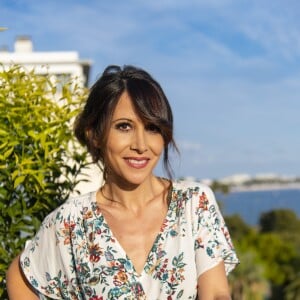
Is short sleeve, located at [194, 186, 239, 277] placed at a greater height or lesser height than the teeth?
lesser

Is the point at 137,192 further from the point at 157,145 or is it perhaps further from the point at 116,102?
the point at 116,102

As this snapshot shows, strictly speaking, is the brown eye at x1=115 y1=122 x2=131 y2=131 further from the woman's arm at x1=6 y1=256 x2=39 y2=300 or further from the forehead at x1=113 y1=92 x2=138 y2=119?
the woman's arm at x1=6 y1=256 x2=39 y2=300

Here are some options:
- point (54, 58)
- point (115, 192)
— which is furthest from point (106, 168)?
point (54, 58)

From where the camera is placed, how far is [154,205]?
251cm

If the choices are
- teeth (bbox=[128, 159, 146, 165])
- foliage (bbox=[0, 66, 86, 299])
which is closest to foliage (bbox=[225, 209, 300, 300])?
foliage (bbox=[0, 66, 86, 299])

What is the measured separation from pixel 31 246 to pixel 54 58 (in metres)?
34.4

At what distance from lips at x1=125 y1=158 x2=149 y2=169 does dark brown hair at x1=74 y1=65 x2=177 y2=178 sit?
9 centimetres

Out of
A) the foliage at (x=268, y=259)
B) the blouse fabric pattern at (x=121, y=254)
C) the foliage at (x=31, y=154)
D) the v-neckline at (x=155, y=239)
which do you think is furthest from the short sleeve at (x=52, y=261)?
the foliage at (x=268, y=259)

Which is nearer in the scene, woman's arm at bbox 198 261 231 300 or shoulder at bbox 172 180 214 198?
woman's arm at bbox 198 261 231 300

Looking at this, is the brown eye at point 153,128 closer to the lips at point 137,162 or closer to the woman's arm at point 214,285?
the lips at point 137,162

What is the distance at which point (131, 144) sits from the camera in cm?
239

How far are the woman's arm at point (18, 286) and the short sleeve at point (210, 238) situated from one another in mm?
597

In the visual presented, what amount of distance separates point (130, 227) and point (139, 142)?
30cm

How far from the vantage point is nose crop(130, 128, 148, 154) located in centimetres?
238
